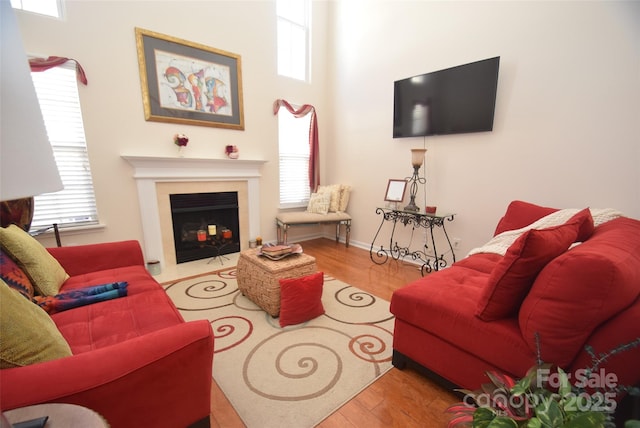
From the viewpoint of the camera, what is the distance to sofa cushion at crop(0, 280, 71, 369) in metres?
0.76

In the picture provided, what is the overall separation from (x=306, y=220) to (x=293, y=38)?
2.88m

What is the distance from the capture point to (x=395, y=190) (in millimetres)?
3461

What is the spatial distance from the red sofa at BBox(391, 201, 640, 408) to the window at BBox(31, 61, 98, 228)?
329 centimetres

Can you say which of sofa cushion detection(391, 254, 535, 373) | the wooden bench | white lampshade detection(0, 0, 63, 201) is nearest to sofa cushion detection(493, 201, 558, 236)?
sofa cushion detection(391, 254, 535, 373)

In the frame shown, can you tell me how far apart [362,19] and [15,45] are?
14.0ft

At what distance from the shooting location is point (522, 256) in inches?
43.6

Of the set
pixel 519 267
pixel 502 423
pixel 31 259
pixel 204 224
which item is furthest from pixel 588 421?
pixel 204 224

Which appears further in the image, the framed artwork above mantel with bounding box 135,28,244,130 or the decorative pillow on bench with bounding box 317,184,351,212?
the decorative pillow on bench with bounding box 317,184,351,212

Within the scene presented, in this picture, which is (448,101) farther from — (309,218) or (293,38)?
(293,38)

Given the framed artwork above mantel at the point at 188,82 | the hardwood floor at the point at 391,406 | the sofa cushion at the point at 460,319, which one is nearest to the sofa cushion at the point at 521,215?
the sofa cushion at the point at 460,319

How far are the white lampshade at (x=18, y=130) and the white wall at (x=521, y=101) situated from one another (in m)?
3.21

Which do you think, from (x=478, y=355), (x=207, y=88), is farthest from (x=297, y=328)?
(x=207, y=88)

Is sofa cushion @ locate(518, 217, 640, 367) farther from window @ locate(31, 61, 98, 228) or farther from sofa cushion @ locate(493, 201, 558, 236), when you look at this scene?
window @ locate(31, 61, 98, 228)

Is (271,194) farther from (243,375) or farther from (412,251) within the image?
(243,375)
